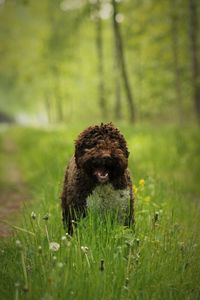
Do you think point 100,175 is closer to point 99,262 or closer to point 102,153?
point 102,153

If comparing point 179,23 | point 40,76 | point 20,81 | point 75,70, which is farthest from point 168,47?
point 20,81

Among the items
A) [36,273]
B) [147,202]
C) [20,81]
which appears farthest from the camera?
[20,81]

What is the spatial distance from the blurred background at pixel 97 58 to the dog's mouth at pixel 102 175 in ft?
51.5

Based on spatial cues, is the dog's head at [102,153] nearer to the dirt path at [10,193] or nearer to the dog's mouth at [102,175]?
the dog's mouth at [102,175]

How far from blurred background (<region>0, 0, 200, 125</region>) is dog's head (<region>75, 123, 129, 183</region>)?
15501mm

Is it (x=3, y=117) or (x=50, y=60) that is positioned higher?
(x=50, y=60)

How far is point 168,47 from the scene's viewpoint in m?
24.1

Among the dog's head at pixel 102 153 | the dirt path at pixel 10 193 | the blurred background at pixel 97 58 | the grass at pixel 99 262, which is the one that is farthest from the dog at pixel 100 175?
the blurred background at pixel 97 58

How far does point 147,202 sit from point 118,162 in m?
1.65

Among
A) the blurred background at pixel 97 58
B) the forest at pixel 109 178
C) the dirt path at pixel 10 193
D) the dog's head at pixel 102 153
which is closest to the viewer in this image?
the forest at pixel 109 178

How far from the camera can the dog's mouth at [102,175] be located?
397 cm

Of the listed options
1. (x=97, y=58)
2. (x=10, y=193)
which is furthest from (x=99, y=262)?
(x=97, y=58)

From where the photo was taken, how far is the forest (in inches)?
138

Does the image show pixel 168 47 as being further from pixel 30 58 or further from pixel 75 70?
pixel 30 58
